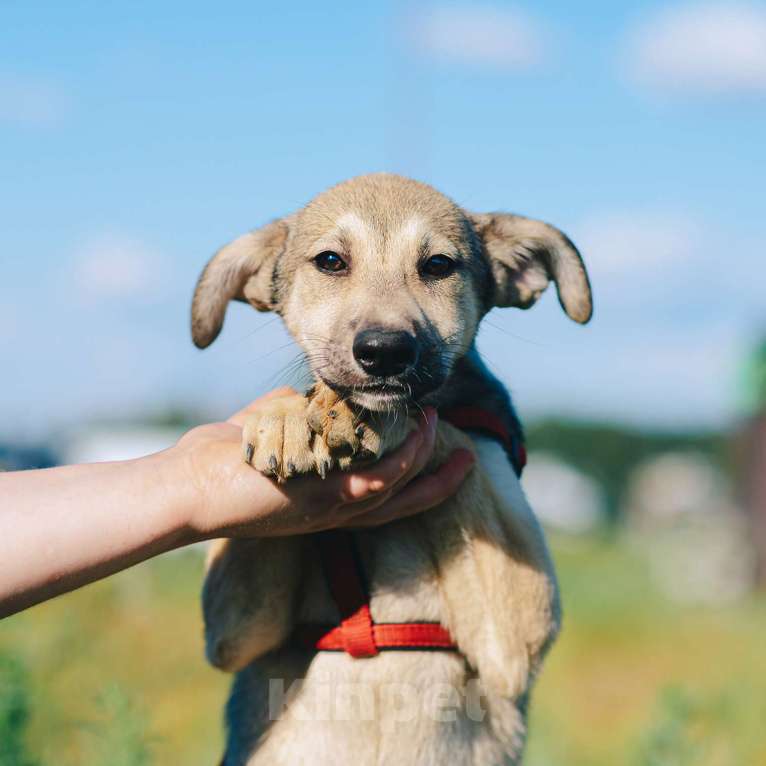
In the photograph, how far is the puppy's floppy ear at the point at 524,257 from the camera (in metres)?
3.67

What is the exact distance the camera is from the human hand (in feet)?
8.25

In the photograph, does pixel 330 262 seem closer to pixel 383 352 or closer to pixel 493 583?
pixel 383 352

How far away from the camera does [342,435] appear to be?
8.41ft

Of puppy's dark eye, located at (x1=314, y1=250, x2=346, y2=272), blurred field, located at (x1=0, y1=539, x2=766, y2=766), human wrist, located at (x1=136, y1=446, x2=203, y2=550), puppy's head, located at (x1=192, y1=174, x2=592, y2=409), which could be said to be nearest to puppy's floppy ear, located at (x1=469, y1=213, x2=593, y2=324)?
puppy's head, located at (x1=192, y1=174, x2=592, y2=409)

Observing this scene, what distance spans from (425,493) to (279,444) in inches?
22.7

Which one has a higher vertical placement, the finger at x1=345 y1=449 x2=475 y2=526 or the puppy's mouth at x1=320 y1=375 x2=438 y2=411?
the puppy's mouth at x1=320 y1=375 x2=438 y2=411

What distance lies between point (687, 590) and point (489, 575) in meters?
14.8

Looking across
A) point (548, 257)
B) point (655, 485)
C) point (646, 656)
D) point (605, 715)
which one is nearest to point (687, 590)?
point (646, 656)

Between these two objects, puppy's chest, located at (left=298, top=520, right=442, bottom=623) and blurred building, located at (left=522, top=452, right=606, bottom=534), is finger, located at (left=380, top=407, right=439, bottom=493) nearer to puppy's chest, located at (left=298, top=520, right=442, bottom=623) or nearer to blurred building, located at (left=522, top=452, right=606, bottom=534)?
puppy's chest, located at (left=298, top=520, right=442, bottom=623)

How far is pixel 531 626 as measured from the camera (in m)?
3.08

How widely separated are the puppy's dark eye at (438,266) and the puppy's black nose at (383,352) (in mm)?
658

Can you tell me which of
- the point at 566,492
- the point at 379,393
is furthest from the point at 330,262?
the point at 566,492

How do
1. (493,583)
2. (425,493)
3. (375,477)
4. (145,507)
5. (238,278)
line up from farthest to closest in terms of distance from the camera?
(238,278) < (493,583) < (425,493) < (375,477) < (145,507)

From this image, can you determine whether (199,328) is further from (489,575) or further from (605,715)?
(605,715)
